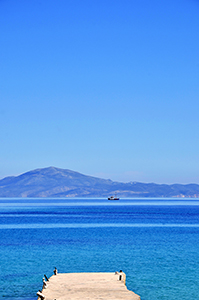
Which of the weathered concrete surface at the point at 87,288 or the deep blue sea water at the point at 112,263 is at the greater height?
the weathered concrete surface at the point at 87,288

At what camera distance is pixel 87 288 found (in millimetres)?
24109

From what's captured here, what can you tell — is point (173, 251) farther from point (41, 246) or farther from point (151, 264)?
point (41, 246)

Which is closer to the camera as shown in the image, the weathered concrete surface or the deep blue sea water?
the weathered concrete surface

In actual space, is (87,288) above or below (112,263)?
above

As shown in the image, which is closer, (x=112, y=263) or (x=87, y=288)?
(x=87, y=288)

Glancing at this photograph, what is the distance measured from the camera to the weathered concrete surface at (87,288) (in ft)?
72.8

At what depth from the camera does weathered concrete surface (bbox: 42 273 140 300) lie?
72.8 ft

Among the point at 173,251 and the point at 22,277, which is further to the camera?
the point at 173,251

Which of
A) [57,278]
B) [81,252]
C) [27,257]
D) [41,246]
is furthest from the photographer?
[41,246]

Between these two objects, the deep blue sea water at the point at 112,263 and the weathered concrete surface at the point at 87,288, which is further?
the deep blue sea water at the point at 112,263

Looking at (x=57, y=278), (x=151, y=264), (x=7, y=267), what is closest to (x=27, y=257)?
(x=7, y=267)

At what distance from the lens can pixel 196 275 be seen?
32.7 metres

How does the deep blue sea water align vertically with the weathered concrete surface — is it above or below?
below

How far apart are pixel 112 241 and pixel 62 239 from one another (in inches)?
301
